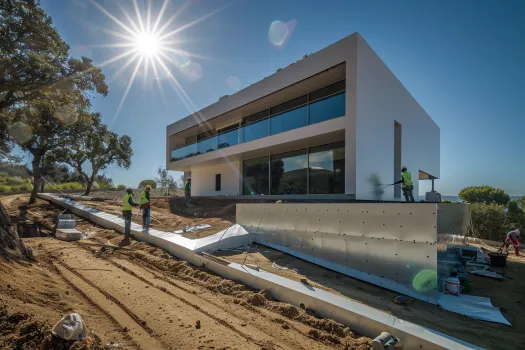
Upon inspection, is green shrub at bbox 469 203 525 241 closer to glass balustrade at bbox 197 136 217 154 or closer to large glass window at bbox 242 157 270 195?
large glass window at bbox 242 157 270 195

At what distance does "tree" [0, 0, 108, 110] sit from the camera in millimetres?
7246

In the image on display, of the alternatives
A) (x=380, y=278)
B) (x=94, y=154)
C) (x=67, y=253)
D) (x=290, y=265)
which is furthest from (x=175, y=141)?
(x=380, y=278)

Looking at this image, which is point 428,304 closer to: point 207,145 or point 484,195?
point 207,145

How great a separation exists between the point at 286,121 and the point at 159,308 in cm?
1040

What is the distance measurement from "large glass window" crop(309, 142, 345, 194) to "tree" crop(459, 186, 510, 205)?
83.1 ft

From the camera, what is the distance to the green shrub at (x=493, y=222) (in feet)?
48.7

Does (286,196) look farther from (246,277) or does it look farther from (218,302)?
(218,302)

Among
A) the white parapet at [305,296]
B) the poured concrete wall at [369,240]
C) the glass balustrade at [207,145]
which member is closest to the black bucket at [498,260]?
the poured concrete wall at [369,240]

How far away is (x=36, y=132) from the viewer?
49.1ft

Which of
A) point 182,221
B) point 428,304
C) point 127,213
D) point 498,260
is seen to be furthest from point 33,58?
point 498,260

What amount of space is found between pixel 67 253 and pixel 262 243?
5007mm

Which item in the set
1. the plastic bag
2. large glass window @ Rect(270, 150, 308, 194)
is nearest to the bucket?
the plastic bag

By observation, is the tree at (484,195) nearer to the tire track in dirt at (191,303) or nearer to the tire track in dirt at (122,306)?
the tire track in dirt at (191,303)

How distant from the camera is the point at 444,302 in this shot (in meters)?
5.00
